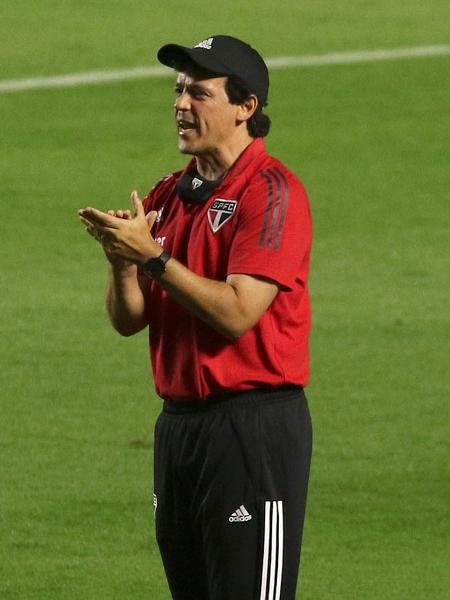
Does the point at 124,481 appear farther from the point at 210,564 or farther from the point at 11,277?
the point at 11,277

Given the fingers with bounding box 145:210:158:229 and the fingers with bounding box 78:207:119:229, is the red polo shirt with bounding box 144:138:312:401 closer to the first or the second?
the fingers with bounding box 145:210:158:229

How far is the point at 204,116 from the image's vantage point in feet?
16.7

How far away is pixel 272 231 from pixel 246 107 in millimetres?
410

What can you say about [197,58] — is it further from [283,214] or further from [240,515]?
[240,515]

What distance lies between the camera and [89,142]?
18.2 meters

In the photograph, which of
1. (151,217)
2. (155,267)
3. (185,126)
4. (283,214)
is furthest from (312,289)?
(155,267)

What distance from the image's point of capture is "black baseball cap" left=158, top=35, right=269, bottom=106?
5070mm

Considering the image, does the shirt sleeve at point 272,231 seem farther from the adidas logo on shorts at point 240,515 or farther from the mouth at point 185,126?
the adidas logo on shorts at point 240,515

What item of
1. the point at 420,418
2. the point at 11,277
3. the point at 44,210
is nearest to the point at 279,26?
the point at 44,210

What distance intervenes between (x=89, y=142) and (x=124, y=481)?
378 inches

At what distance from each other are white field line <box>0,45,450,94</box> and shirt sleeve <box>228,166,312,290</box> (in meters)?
15.0

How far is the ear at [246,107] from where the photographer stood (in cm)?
513

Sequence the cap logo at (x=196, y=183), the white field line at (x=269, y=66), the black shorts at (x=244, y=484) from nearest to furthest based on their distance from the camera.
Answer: the black shorts at (x=244, y=484) < the cap logo at (x=196, y=183) < the white field line at (x=269, y=66)

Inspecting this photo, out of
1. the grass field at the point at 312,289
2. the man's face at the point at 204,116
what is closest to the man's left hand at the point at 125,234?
the man's face at the point at 204,116
